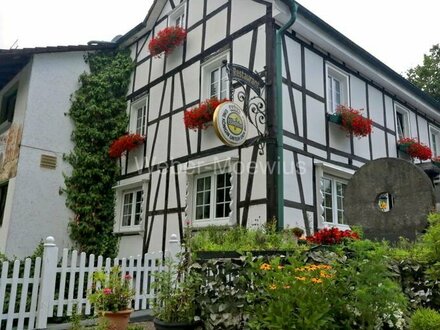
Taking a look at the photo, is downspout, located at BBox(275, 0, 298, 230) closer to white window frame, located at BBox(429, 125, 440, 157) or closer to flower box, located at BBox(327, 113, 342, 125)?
flower box, located at BBox(327, 113, 342, 125)

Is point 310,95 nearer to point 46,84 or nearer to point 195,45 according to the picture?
point 195,45

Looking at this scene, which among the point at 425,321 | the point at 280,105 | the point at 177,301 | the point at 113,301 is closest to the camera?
the point at 425,321

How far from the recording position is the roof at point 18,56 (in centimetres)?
991

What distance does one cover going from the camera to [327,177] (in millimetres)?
8203

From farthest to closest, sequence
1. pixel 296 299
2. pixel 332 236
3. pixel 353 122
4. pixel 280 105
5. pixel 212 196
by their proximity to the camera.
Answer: pixel 353 122 < pixel 212 196 < pixel 280 105 < pixel 332 236 < pixel 296 299

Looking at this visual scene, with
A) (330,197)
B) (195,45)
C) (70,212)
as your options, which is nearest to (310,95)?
(330,197)

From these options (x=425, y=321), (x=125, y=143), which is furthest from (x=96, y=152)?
(x=425, y=321)

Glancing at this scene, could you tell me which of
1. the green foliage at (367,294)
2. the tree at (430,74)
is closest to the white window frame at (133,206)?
the green foliage at (367,294)

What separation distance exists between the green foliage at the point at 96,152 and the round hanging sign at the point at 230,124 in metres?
5.18

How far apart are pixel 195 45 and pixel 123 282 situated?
6.35 m

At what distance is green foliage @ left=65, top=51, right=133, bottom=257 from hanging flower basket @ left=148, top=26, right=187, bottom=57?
201 cm

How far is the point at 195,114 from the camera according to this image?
8.01 meters

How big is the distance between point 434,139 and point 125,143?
10.4m

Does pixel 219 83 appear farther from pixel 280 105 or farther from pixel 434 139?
pixel 434 139
